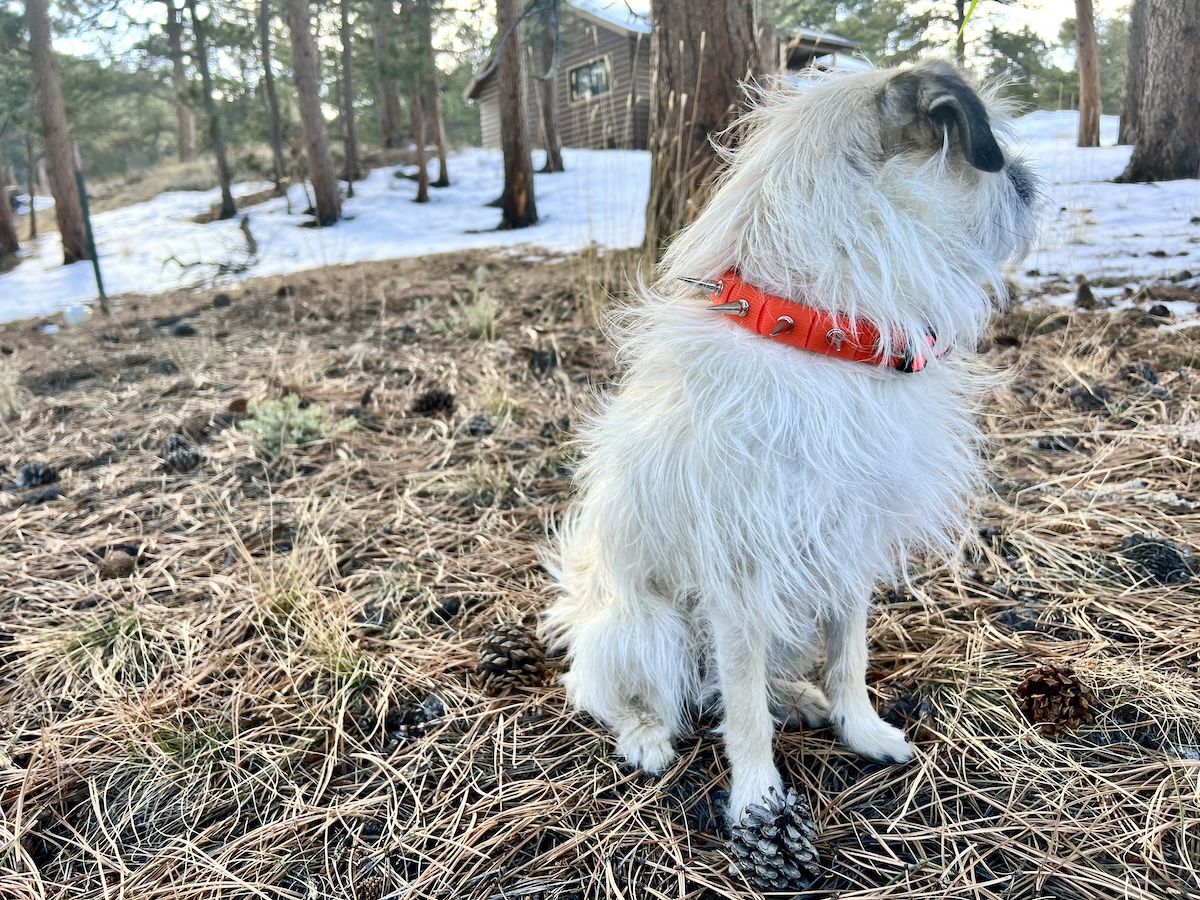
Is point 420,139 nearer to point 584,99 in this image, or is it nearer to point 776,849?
point 584,99

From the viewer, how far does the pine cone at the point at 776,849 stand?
4.49 ft

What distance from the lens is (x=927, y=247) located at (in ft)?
4.46

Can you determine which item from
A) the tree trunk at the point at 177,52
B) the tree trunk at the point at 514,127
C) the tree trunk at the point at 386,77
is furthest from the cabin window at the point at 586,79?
the tree trunk at the point at 177,52

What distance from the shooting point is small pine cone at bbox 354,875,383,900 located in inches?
55.0

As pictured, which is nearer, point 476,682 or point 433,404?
point 476,682

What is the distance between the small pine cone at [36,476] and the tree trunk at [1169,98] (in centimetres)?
555

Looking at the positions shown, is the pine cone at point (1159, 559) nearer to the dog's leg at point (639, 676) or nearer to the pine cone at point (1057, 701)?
the pine cone at point (1057, 701)

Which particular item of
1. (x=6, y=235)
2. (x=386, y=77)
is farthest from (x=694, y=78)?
(x=6, y=235)

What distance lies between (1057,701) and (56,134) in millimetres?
16600

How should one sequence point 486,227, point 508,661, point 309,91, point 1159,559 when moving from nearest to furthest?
point 508,661 → point 1159,559 → point 309,91 → point 486,227

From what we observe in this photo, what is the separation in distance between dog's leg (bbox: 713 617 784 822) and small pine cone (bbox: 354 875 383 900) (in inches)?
29.8

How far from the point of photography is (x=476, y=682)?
1994 mm

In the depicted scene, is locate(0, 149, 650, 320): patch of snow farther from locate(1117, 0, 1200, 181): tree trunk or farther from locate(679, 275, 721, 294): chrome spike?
locate(679, 275, 721, 294): chrome spike

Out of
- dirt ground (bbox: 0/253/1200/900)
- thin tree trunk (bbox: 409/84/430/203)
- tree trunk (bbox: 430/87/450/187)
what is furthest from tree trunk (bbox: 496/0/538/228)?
dirt ground (bbox: 0/253/1200/900)
